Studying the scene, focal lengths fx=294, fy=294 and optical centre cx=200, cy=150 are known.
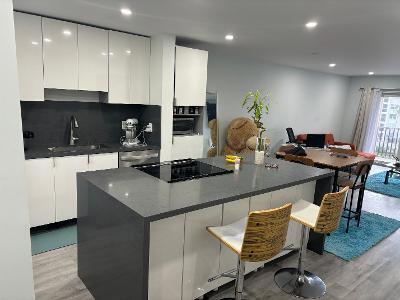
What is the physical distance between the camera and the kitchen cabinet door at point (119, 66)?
12.4 feet

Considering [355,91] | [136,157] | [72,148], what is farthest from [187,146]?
[355,91]

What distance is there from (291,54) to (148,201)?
4.56 metres

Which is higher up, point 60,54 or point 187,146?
point 60,54

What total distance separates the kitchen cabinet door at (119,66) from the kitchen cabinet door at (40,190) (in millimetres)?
1179

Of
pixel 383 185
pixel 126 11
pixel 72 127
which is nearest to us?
pixel 126 11

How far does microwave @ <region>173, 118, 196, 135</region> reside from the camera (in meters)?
A: 4.43

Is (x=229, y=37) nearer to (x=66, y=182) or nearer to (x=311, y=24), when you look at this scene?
(x=311, y=24)

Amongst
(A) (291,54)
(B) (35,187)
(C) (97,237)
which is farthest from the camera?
(A) (291,54)

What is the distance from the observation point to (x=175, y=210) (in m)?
1.72

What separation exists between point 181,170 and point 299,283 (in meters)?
1.46

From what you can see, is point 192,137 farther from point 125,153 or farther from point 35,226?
point 35,226

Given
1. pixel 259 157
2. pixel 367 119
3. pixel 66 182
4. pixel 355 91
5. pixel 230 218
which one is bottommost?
pixel 66 182

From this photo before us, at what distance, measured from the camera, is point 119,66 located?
3869mm

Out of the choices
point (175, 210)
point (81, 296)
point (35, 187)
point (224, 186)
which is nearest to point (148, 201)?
point (175, 210)
